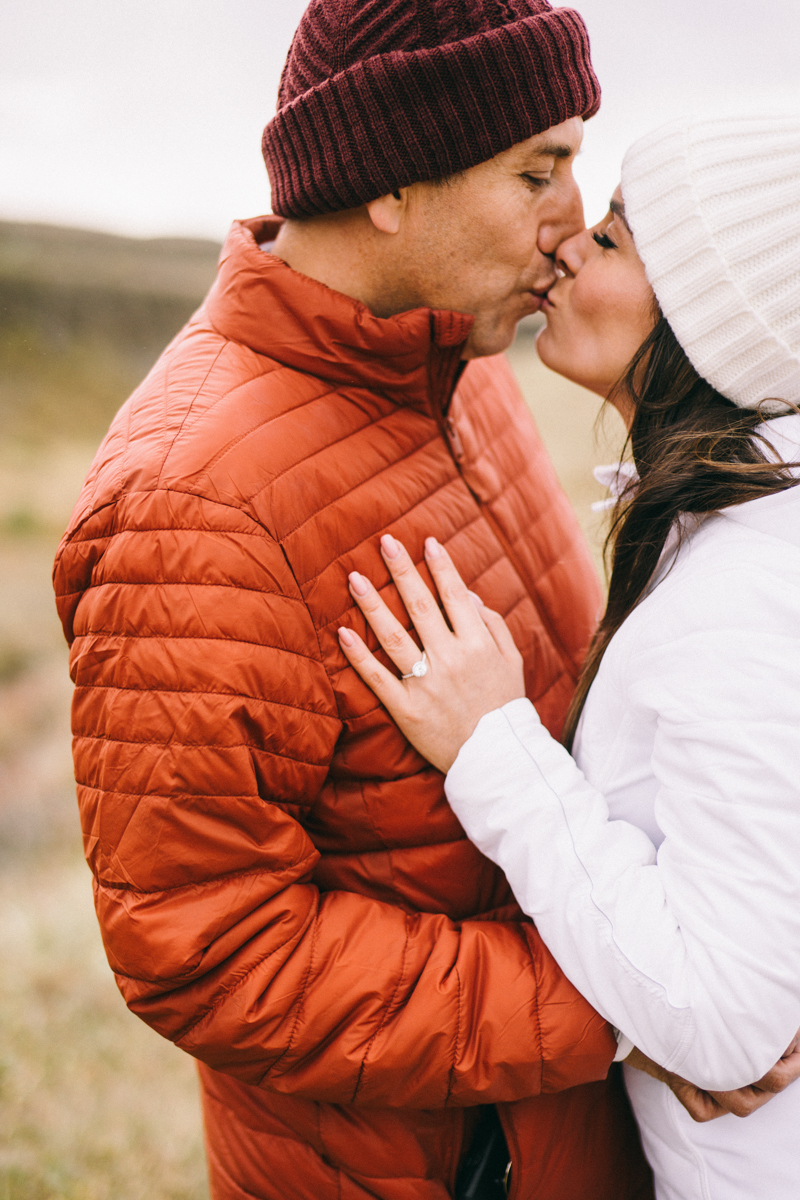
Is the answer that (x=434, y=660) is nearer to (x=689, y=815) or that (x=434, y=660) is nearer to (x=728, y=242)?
(x=689, y=815)

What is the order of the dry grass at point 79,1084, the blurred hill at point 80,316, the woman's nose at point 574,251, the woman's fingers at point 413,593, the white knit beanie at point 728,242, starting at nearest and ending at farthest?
the white knit beanie at point 728,242, the woman's fingers at point 413,593, the woman's nose at point 574,251, the dry grass at point 79,1084, the blurred hill at point 80,316

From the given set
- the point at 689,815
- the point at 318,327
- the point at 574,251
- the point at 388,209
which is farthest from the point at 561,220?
the point at 689,815

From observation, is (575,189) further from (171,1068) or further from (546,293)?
(171,1068)

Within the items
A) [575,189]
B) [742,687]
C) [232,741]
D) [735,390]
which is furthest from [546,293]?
[232,741]

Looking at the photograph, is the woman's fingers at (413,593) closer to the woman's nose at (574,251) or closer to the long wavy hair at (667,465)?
the long wavy hair at (667,465)

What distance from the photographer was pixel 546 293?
1.72 m

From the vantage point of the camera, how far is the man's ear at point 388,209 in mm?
1507

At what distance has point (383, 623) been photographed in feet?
4.44

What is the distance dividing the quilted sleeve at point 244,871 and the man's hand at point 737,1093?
123 millimetres

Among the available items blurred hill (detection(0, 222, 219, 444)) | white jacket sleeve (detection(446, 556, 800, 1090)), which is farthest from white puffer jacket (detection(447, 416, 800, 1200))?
blurred hill (detection(0, 222, 219, 444))

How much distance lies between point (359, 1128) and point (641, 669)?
36.6 inches

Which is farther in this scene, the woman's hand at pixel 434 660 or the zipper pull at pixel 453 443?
the zipper pull at pixel 453 443

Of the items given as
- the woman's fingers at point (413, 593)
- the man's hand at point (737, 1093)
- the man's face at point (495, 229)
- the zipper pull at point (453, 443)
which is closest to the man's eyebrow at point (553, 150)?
the man's face at point (495, 229)

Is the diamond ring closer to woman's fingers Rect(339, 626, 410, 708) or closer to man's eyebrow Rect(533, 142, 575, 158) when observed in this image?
woman's fingers Rect(339, 626, 410, 708)
